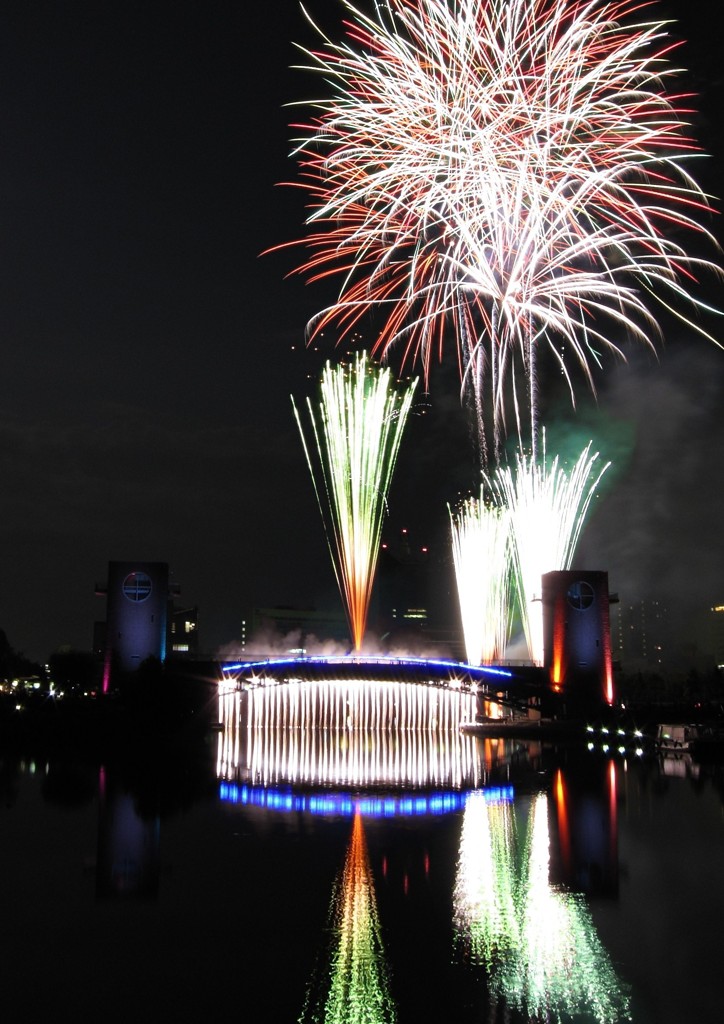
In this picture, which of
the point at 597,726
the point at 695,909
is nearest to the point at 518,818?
the point at 695,909

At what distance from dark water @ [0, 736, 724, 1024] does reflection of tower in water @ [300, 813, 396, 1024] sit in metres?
0.06

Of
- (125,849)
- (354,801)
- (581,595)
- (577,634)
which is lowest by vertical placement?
(125,849)

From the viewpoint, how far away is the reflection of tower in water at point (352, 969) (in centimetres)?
1681

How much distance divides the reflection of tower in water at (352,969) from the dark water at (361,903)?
2.4 inches

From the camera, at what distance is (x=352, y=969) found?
63.3 ft

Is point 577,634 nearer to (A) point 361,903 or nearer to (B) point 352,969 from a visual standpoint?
(A) point 361,903

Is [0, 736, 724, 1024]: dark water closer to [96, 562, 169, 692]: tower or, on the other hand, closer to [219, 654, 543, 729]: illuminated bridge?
[219, 654, 543, 729]: illuminated bridge

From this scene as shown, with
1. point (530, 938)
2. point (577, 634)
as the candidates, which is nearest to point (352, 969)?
point (530, 938)

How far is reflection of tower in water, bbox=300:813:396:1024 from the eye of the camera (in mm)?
16812

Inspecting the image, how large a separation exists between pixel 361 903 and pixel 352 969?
5.79 meters

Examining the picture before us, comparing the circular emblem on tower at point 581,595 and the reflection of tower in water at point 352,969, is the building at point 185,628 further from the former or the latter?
the reflection of tower in water at point 352,969

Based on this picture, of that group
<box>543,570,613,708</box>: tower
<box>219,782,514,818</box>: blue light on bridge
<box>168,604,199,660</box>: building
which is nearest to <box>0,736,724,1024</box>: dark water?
<box>219,782,514,818</box>: blue light on bridge

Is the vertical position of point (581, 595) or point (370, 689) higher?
point (581, 595)

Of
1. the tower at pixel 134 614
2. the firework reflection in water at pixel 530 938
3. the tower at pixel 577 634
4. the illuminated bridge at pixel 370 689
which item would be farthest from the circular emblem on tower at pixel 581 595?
the firework reflection in water at pixel 530 938
